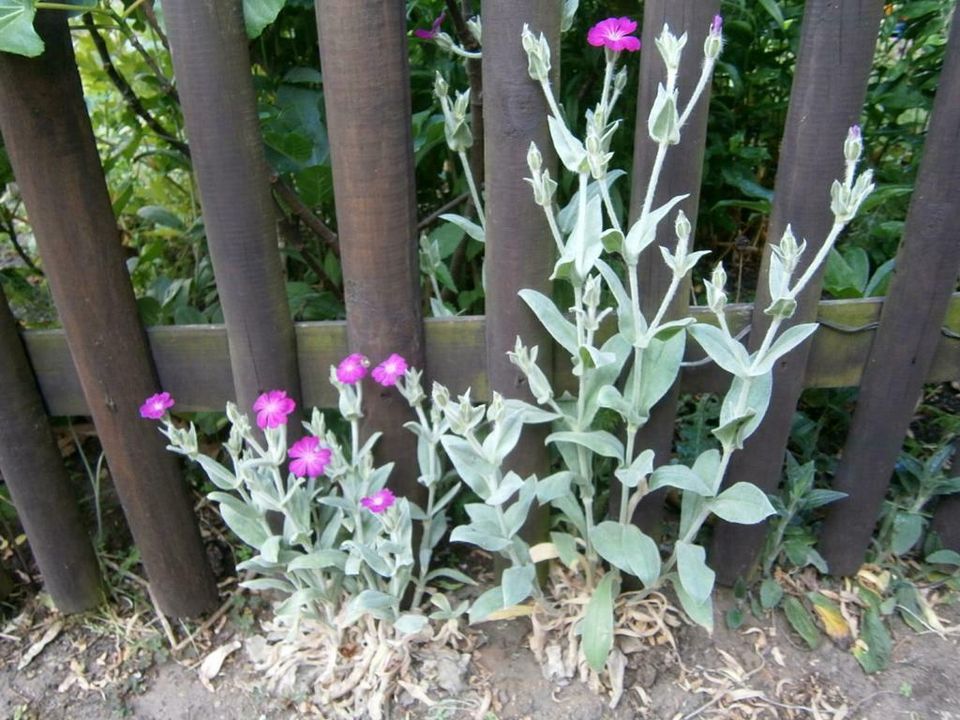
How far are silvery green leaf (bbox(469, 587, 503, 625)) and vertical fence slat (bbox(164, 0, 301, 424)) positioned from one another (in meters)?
0.52

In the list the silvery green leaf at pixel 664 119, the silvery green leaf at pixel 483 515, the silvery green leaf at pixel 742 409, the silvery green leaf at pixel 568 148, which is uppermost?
the silvery green leaf at pixel 664 119

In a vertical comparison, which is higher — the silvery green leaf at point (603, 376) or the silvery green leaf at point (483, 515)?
the silvery green leaf at point (603, 376)

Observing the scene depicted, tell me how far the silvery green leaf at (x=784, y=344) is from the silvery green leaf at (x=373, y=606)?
2.75 feet

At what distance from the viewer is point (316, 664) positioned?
1693mm

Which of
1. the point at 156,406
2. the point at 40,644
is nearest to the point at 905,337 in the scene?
the point at 156,406

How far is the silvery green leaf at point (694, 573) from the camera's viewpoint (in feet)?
4.65

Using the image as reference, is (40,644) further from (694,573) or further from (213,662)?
(694,573)

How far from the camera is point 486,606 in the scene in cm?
160

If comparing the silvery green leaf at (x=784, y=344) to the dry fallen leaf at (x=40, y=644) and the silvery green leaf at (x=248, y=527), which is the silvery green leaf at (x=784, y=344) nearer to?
the silvery green leaf at (x=248, y=527)

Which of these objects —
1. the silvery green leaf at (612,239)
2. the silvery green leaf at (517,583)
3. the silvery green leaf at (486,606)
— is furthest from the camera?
the silvery green leaf at (486,606)

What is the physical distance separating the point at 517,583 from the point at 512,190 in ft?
2.39

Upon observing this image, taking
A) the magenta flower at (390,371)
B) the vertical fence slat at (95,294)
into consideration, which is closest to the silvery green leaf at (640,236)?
the magenta flower at (390,371)

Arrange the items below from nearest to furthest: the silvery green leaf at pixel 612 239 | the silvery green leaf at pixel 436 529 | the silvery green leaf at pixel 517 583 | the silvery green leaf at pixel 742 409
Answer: the silvery green leaf at pixel 612 239 < the silvery green leaf at pixel 742 409 < the silvery green leaf at pixel 517 583 < the silvery green leaf at pixel 436 529

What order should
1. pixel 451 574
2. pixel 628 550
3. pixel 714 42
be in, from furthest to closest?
pixel 451 574 < pixel 628 550 < pixel 714 42
